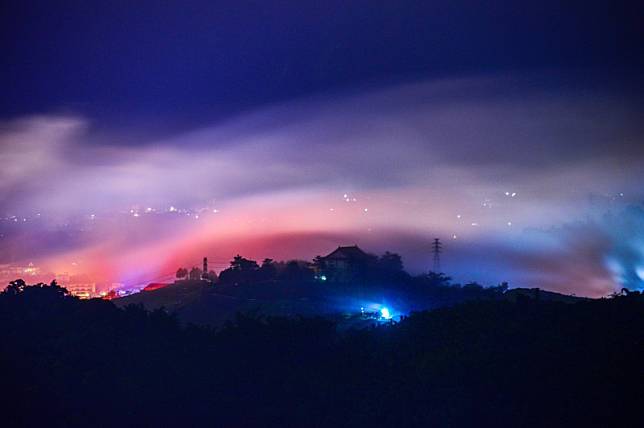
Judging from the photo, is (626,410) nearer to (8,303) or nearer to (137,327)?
(137,327)

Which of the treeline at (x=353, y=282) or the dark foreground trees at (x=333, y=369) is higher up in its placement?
the treeline at (x=353, y=282)

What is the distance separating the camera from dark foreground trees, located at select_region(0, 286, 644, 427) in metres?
12.8

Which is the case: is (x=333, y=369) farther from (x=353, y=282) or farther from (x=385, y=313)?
(x=353, y=282)

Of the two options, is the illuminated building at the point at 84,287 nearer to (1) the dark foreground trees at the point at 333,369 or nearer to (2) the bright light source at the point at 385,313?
(2) the bright light source at the point at 385,313

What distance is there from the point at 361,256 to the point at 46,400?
2770cm

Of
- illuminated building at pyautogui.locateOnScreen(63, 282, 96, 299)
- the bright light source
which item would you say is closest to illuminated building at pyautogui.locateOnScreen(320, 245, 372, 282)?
the bright light source

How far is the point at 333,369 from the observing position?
16.0m

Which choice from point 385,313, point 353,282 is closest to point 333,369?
point 385,313

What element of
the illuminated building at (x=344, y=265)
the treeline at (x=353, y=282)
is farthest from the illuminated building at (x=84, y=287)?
the illuminated building at (x=344, y=265)

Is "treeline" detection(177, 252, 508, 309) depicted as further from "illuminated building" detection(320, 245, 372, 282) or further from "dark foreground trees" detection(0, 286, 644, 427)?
"dark foreground trees" detection(0, 286, 644, 427)

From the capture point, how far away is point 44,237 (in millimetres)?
63281

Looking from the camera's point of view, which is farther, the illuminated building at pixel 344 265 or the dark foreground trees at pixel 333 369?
the illuminated building at pixel 344 265

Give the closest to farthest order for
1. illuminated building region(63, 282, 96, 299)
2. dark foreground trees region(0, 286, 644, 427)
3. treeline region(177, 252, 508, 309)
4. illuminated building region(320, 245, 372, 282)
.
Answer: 1. dark foreground trees region(0, 286, 644, 427)
2. treeline region(177, 252, 508, 309)
3. illuminated building region(320, 245, 372, 282)
4. illuminated building region(63, 282, 96, 299)

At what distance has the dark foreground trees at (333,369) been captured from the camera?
12.8 m
